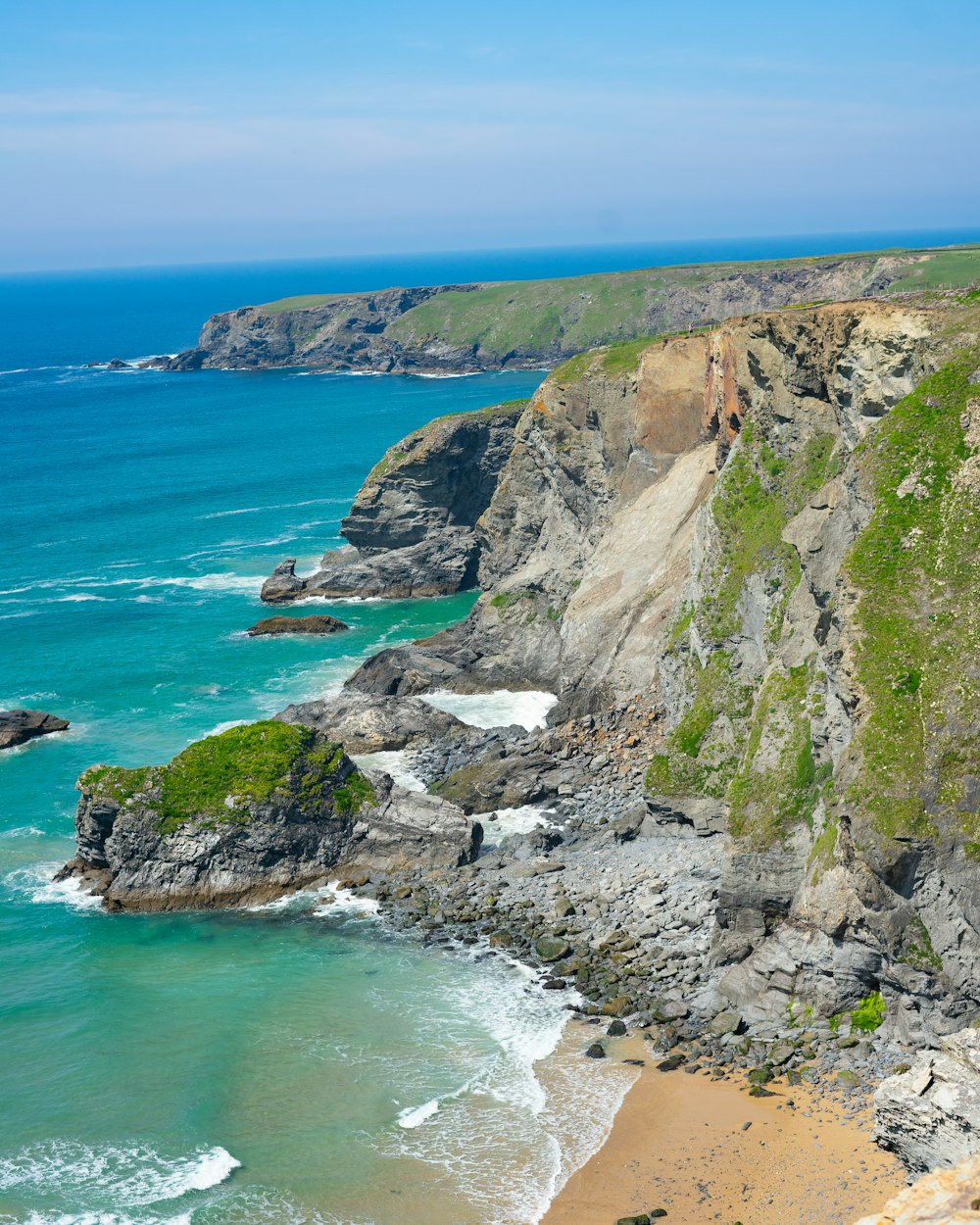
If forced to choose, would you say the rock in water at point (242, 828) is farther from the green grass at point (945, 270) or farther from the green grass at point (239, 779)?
the green grass at point (945, 270)

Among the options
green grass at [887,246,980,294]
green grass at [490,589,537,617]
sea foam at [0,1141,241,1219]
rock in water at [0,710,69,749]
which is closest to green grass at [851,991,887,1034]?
sea foam at [0,1141,241,1219]

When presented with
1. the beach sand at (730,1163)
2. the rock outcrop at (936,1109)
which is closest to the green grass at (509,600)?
the beach sand at (730,1163)

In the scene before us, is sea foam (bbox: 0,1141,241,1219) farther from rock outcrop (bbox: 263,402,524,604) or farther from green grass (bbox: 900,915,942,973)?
rock outcrop (bbox: 263,402,524,604)

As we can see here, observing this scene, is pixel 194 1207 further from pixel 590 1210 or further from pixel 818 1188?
pixel 818 1188

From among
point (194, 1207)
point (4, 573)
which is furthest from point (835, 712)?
point (4, 573)

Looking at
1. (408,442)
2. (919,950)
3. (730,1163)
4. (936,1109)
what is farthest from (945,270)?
(936,1109)

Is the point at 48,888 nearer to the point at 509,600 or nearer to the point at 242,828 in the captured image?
the point at 242,828
